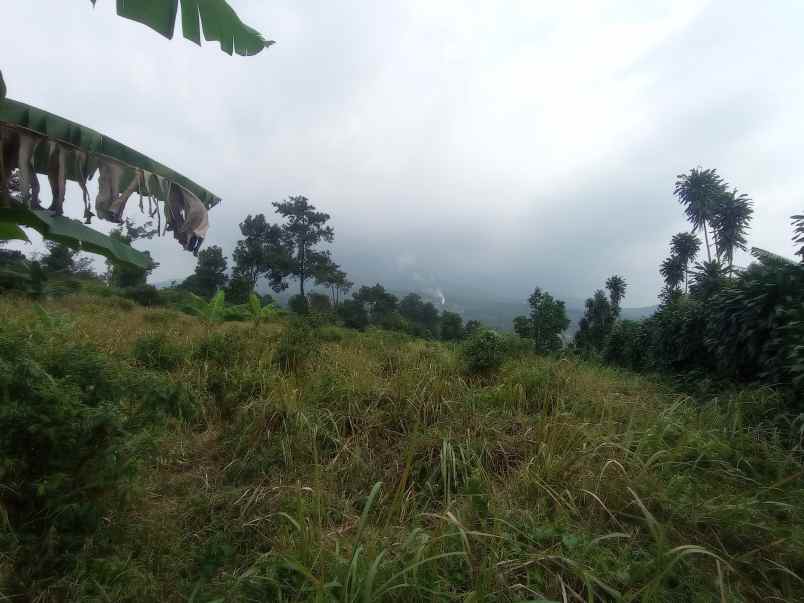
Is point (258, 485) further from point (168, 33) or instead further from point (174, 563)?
point (168, 33)

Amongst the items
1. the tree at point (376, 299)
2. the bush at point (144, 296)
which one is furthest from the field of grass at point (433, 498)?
the tree at point (376, 299)

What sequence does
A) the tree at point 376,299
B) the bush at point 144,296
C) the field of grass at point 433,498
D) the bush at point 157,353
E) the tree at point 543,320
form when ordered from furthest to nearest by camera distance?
the tree at point 376,299, the bush at point 144,296, the tree at point 543,320, the bush at point 157,353, the field of grass at point 433,498

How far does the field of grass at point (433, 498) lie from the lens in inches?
65.1

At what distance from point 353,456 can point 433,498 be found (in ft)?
2.25

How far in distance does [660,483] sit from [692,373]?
13.1 feet

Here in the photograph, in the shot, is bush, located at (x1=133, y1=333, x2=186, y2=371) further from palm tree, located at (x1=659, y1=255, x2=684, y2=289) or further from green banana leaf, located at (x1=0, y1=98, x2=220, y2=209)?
palm tree, located at (x1=659, y1=255, x2=684, y2=289)

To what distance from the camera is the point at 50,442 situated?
70.6 inches

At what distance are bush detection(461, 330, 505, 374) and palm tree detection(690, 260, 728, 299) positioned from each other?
3.79 meters

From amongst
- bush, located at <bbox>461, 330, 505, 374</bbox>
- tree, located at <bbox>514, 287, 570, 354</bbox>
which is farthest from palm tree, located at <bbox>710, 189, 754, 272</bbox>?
bush, located at <bbox>461, 330, 505, 374</bbox>

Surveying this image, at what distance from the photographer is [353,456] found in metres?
2.81

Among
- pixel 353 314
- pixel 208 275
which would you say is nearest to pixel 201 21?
pixel 353 314

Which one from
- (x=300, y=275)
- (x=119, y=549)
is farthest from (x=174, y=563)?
(x=300, y=275)

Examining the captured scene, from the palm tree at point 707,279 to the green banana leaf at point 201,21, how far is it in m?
6.86

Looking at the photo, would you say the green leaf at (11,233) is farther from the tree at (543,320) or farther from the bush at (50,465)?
the tree at (543,320)
